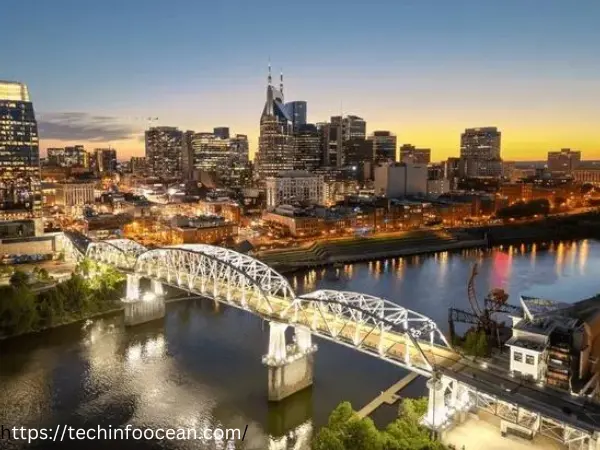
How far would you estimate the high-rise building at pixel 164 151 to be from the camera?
482 ft

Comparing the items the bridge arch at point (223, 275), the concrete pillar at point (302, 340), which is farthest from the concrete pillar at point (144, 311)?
the concrete pillar at point (302, 340)

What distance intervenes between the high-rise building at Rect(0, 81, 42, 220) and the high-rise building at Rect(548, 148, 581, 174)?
159583mm

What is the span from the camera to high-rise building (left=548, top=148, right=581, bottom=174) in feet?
569

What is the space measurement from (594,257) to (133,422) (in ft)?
151

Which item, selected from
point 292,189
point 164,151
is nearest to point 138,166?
point 164,151

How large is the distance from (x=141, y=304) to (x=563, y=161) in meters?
178

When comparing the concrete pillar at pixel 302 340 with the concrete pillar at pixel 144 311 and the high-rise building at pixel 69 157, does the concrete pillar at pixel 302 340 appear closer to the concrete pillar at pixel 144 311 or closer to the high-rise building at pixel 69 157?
the concrete pillar at pixel 144 311

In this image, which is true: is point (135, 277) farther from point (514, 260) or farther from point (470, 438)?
point (514, 260)

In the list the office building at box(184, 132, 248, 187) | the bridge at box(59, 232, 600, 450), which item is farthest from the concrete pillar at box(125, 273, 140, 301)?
the office building at box(184, 132, 248, 187)

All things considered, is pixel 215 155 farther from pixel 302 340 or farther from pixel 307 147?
pixel 302 340

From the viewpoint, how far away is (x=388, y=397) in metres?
18.1

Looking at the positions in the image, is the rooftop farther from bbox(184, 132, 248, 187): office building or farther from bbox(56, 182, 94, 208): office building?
bbox(184, 132, 248, 187): office building

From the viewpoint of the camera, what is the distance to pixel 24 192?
5688 centimetres

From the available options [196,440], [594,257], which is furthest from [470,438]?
[594,257]
